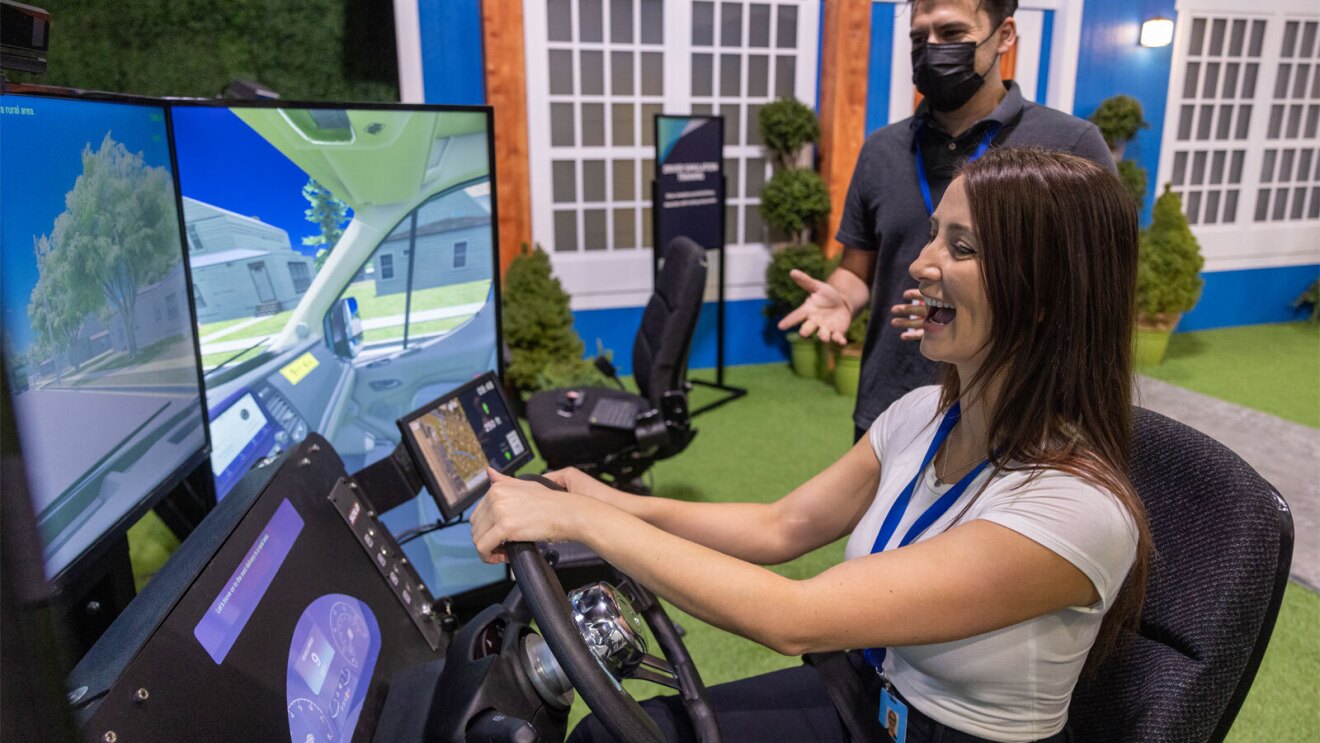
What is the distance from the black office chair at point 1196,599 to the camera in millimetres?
1027

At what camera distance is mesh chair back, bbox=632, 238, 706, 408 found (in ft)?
10.3

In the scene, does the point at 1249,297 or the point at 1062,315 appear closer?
the point at 1062,315

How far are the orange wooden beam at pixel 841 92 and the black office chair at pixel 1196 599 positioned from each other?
14.1 feet

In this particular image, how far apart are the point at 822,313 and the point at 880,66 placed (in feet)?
13.8

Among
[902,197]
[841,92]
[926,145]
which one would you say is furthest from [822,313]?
[841,92]

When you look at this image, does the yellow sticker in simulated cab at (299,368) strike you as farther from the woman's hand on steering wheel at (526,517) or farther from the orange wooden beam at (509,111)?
the orange wooden beam at (509,111)

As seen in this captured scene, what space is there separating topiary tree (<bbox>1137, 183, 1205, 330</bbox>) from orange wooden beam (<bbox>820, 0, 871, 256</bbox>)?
2.06 metres

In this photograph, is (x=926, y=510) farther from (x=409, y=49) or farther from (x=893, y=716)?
(x=409, y=49)

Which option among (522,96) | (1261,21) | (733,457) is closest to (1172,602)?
(733,457)

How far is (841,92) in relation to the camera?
531cm

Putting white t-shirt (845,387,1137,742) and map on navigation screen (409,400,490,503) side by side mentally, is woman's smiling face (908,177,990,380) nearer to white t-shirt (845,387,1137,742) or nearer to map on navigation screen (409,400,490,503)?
white t-shirt (845,387,1137,742)

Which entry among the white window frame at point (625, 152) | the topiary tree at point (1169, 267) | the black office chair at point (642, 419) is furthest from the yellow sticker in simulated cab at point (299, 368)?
the topiary tree at point (1169, 267)

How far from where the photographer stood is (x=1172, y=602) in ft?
3.61

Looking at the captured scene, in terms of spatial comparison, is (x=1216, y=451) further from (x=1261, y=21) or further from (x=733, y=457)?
(x=1261, y=21)
